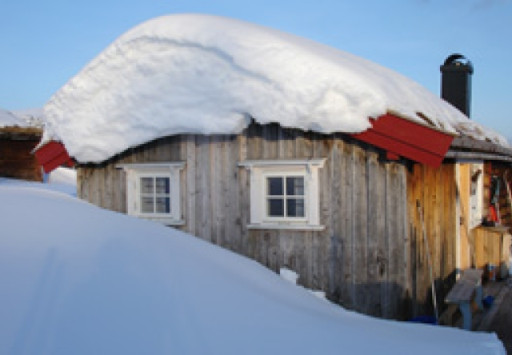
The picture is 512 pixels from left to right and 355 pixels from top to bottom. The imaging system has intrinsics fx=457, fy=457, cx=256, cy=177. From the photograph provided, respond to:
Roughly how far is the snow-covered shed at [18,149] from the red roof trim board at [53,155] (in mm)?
10945

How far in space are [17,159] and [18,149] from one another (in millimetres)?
439

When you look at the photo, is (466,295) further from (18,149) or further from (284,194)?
(18,149)

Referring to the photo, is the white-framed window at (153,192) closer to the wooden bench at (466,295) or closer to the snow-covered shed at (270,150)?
the snow-covered shed at (270,150)

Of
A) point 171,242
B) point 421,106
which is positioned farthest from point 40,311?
point 421,106

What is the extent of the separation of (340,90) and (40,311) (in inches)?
171

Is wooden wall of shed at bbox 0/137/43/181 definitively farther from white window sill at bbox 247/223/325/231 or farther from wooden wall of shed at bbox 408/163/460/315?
wooden wall of shed at bbox 408/163/460/315

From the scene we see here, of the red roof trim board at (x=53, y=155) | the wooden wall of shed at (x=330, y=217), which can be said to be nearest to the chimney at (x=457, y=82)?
the wooden wall of shed at (x=330, y=217)

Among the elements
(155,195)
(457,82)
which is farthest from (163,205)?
(457,82)

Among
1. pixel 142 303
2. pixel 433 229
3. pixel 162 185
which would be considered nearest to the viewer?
pixel 142 303

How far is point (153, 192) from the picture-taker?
24.0 ft

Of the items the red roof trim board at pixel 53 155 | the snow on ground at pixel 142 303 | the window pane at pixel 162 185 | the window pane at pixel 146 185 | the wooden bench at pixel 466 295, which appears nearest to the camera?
the snow on ground at pixel 142 303

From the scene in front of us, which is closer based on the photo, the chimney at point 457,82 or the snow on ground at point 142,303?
the snow on ground at point 142,303

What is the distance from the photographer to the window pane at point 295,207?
20.6 feet

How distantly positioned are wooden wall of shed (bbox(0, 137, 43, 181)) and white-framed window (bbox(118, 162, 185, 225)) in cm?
1348
